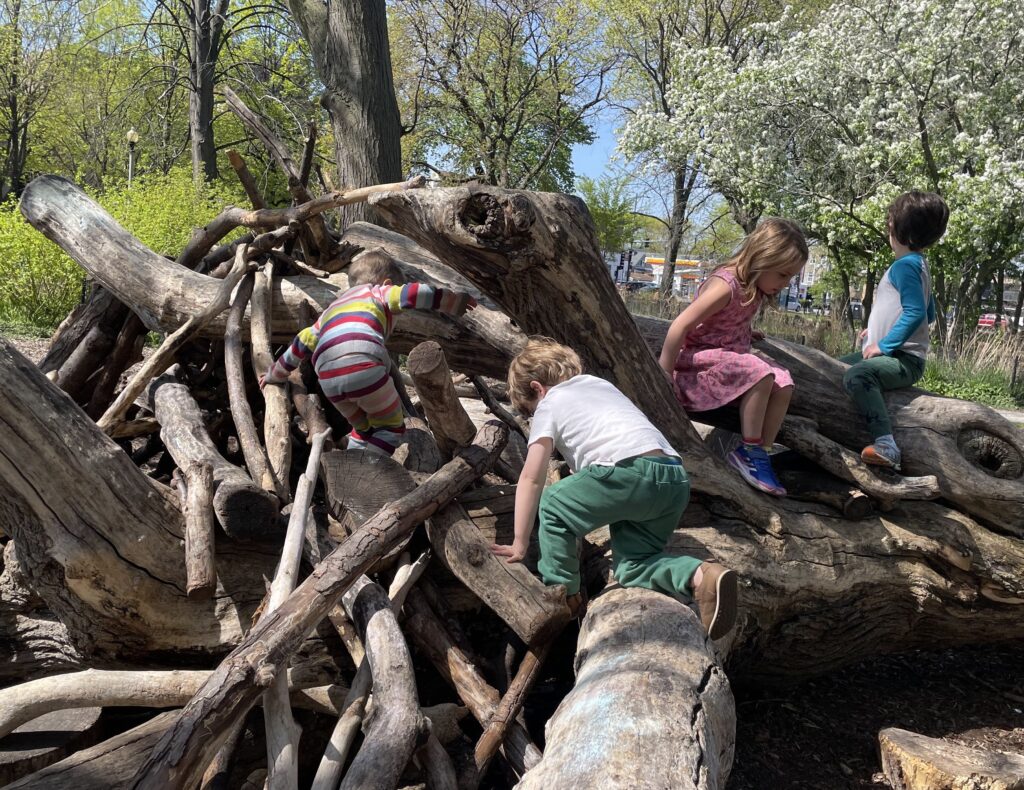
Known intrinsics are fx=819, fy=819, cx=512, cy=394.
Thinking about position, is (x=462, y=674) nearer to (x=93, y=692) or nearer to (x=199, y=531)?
(x=199, y=531)

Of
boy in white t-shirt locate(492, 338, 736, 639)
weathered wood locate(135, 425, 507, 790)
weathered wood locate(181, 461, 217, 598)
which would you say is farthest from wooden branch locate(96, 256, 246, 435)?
boy in white t-shirt locate(492, 338, 736, 639)

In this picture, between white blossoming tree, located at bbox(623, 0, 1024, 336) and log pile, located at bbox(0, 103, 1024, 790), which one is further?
white blossoming tree, located at bbox(623, 0, 1024, 336)

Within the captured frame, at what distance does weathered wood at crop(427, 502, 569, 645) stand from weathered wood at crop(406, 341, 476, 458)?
33 centimetres

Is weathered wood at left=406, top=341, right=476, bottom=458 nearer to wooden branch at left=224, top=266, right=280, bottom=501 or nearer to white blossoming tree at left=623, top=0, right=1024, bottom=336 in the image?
wooden branch at left=224, top=266, right=280, bottom=501

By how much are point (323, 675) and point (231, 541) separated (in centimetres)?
60

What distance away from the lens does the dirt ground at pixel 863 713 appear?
3.61 metres

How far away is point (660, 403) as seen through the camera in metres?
3.68

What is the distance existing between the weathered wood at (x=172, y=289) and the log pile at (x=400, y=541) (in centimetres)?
2

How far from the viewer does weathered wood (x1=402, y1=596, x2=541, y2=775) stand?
2.73 meters

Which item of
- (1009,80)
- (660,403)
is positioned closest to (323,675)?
(660,403)

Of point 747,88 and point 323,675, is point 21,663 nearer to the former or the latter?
point 323,675

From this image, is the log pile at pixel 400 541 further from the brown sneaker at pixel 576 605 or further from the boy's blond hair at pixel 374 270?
the boy's blond hair at pixel 374 270

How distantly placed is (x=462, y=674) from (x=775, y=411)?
1862 mm

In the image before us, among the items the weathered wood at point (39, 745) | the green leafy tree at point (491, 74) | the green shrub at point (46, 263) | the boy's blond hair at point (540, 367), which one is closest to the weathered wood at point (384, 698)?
the boy's blond hair at point (540, 367)
